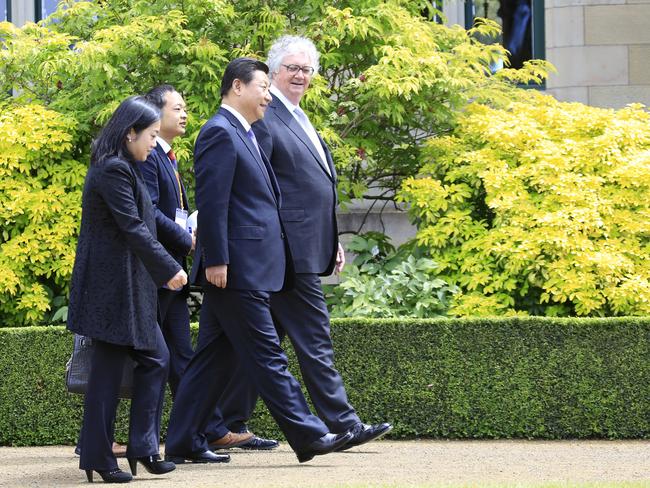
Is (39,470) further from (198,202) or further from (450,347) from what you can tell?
(450,347)

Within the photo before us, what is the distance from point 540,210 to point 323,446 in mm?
3325

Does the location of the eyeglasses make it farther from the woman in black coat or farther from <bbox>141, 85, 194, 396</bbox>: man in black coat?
the woman in black coat

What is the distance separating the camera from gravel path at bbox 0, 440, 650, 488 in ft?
20.1

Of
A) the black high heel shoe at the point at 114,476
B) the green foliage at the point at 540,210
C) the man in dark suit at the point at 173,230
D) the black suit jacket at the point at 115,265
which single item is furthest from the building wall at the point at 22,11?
the black high heel shoe at the point at 114,476

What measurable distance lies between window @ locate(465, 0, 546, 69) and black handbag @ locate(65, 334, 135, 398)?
8.15 meters

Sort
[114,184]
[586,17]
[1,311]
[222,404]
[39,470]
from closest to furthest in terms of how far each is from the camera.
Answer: [114,184] → [39,470] → [222,404] → [1,311] → [586,17]

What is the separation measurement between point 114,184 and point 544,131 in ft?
14.7

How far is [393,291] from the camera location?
8.95 metres

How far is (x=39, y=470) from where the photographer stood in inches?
272

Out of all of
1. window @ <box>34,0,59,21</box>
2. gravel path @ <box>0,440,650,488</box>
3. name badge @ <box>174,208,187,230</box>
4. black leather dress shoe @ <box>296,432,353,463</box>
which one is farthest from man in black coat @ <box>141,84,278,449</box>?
window @ <box>34,0,59,21</box>

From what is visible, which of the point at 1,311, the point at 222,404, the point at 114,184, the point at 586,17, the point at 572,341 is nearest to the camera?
the point at 114,184

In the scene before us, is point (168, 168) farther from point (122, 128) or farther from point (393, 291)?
point (393, 291)

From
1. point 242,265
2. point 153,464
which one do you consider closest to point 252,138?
point 242,265

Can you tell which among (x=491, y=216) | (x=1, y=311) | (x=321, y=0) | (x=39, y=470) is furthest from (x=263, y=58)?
(x=39, y=470)
